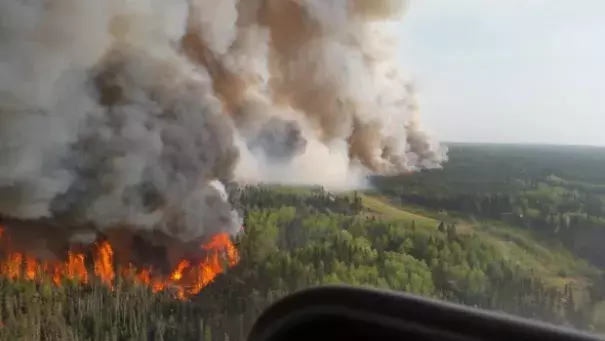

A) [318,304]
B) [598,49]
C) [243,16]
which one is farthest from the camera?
[243,16]

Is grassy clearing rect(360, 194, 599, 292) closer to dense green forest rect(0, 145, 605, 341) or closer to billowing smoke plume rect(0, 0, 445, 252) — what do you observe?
dense green forest rect(0, 145, 605, 341)

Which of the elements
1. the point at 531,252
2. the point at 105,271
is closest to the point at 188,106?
the point at 105,271

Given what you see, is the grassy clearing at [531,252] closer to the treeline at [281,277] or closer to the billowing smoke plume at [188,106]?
the treeline at [281,277]

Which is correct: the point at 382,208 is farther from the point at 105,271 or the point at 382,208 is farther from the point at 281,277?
the point at 105,271

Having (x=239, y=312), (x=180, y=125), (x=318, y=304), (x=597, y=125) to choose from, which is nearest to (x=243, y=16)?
(x=180, y=125)

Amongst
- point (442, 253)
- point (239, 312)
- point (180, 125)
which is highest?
point (180, 125)

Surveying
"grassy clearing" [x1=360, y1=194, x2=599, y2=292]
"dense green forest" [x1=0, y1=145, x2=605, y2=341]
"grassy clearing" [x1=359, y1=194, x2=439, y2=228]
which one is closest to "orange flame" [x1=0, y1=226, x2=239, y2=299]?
"dense green forest" [x1=0, y1=145, x2=605, y2=341]

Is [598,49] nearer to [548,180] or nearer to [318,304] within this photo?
[548,180]

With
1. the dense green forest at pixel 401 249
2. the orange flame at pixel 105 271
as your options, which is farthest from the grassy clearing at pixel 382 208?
the orange flame at pixel 105 271
